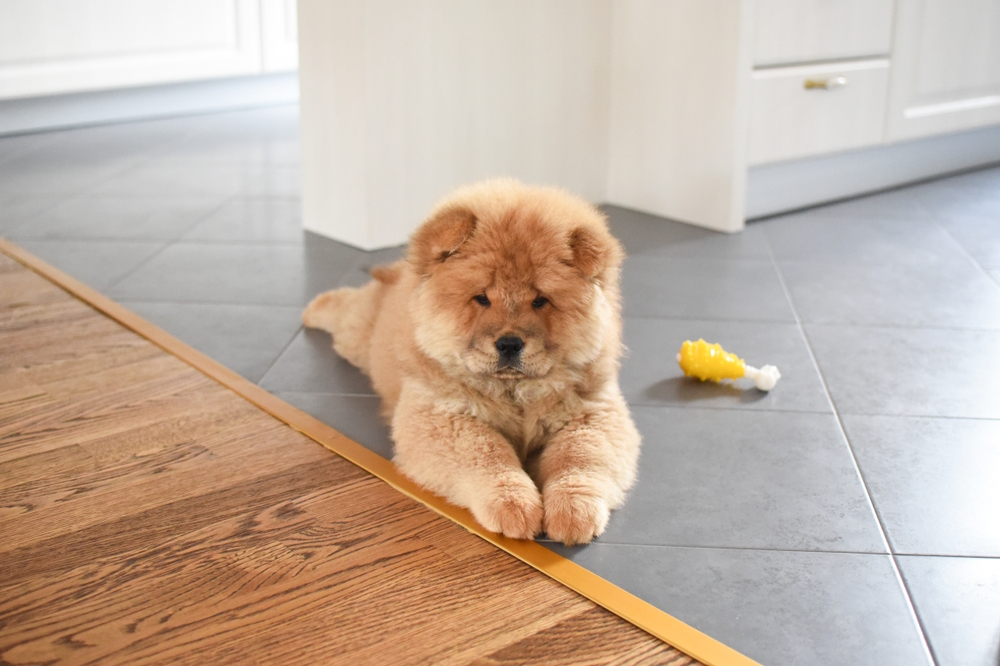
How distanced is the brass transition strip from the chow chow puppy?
0.03m

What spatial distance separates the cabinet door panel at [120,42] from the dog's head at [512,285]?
3859mm

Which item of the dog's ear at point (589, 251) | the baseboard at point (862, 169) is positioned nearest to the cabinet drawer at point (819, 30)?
the baseboard at point (862, 169)

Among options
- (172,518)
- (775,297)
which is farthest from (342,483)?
(775,297)

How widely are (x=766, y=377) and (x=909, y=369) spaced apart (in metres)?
0.42

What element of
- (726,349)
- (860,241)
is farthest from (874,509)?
(860,241)

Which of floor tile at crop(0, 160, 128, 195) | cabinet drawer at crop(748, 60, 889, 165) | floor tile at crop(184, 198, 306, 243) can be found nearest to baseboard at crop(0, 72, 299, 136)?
floor tile at crop(0, 160, 128, 195)

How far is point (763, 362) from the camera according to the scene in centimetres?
228

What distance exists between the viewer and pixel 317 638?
4.16 feet

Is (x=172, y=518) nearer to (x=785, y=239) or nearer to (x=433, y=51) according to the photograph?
(x=433, y=51)

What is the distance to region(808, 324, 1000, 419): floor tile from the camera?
2.05 m

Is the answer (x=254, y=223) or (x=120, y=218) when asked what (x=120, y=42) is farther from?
(x=254, y=223)

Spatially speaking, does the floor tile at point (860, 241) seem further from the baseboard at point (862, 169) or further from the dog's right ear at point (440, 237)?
the dog's right ear at point (440, 237)

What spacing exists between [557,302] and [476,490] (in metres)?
0.33

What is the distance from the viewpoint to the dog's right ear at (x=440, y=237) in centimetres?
157
